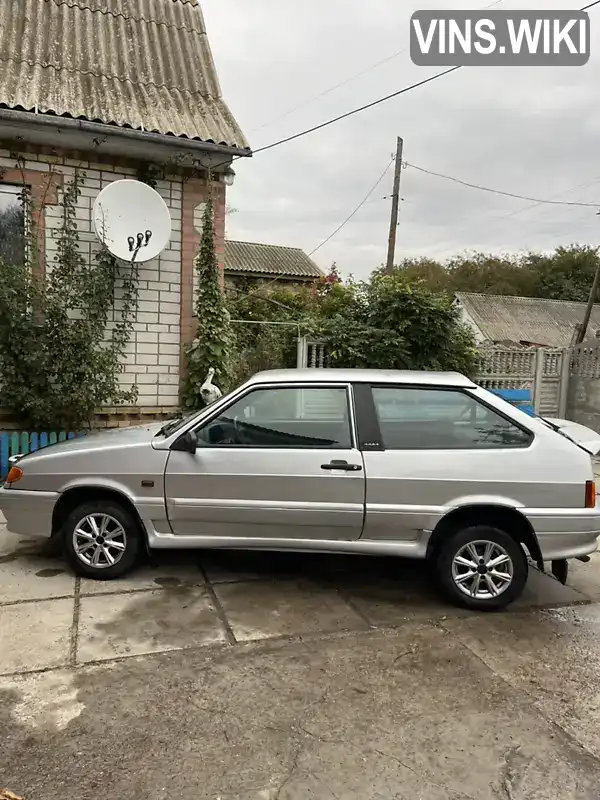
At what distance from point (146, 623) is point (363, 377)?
226 cm

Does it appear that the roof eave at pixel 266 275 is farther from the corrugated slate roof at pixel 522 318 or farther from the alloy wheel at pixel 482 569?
the alloy wheel at pixel 482 569

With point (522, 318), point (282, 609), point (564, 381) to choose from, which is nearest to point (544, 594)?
point (282, 609)

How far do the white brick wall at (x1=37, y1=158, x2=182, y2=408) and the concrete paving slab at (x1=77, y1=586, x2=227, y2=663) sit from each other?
169 inches

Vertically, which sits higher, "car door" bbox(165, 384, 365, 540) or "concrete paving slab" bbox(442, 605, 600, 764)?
"car door" bbox(165, 384, 365, 540)

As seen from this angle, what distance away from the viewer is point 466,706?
3.07 meters

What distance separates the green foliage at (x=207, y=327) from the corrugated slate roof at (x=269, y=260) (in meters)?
14.3

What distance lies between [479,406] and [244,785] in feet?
9.29

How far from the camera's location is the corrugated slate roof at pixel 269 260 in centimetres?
2352

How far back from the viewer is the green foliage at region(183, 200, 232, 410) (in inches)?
319

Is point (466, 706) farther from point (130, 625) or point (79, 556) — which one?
point (79, 556)

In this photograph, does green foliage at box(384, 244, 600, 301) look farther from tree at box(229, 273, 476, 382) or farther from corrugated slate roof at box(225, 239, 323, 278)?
tree at box(229, 273, 476, 382)

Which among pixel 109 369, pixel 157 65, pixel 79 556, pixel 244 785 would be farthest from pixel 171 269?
pixel 244 785

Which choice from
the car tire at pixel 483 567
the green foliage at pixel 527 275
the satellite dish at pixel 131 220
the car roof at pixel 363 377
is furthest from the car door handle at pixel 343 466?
the green foliage at pixel 527 275

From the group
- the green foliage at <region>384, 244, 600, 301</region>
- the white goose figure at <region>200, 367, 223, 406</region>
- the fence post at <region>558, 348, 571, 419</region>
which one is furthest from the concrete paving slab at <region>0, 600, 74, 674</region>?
the green foliage at <region>384, 244, 600, 301</region>
